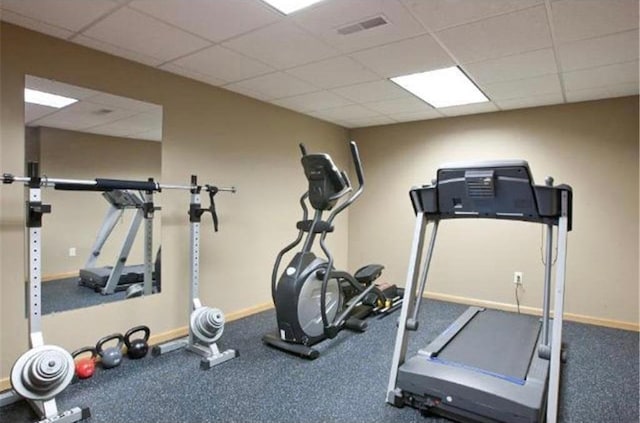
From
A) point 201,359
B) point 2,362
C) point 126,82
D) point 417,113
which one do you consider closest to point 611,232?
point 417,113

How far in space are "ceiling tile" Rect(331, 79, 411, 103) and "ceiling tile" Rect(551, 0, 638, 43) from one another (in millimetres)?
1432

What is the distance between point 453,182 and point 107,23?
7.65ft

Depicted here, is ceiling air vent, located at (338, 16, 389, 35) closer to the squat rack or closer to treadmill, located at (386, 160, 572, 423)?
treadmill, located at (386, 160, 572, 423)

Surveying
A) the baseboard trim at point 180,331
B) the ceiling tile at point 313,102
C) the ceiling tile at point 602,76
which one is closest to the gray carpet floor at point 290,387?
the baseboard trim at point 180,331

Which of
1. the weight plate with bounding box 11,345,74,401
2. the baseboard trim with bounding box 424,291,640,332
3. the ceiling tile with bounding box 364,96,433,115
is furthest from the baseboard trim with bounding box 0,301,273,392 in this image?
the ceiling tile with bounding box 364,96,433,115

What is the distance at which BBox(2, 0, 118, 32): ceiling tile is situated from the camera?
2.17m

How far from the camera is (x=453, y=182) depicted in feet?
7.58

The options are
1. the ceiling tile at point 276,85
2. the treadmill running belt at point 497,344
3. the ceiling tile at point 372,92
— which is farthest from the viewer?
the ceiling tile at point 372,92

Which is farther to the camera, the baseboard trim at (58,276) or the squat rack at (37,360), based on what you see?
the baseboard trim at (58,276)

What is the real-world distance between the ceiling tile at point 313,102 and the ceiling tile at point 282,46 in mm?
955

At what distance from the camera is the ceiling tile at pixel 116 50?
2695 millimetres

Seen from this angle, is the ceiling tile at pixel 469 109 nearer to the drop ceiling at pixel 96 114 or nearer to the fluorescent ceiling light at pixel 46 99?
the drop ceiling at pixel 96 114

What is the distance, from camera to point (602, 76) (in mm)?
3250

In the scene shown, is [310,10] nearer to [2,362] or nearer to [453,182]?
[453,182]
